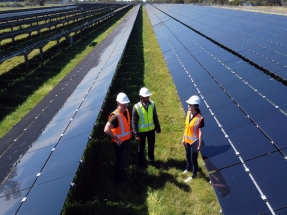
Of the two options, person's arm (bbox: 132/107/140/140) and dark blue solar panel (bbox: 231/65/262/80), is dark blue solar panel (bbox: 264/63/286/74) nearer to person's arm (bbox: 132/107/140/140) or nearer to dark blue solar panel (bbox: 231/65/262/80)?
dark blue solar panel (bbox: 231/65/262/80)

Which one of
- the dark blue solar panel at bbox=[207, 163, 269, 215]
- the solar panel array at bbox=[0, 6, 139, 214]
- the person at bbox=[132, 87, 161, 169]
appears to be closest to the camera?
the dark blue solar panel at bbox=[207, 163, 269, 215]

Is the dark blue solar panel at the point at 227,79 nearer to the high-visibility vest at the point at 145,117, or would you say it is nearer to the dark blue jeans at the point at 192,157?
the dark blue jeans at the point at 192,157

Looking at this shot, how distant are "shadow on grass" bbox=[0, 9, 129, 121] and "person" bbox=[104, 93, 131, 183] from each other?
21.7 feet

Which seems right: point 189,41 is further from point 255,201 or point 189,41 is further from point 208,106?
point 255,201

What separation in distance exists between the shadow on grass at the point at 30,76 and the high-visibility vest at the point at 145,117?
6.69 meters

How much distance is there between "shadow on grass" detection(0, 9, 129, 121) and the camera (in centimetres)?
1373

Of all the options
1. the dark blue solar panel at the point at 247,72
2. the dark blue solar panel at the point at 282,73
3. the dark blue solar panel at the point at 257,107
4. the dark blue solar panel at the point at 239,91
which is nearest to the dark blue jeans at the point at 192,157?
the dark blue solar panel at the point at 257,107

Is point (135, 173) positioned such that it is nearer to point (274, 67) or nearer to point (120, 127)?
point (120, 127)

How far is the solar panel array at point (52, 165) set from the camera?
5.66m

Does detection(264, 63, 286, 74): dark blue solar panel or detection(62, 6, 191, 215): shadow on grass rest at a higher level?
detection(264, 63, 286, 74): dark blue solar panel

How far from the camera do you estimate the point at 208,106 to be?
9281 millimetres

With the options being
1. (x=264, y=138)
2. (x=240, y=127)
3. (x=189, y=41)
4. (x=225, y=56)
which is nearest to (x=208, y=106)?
(x=240, y=127)

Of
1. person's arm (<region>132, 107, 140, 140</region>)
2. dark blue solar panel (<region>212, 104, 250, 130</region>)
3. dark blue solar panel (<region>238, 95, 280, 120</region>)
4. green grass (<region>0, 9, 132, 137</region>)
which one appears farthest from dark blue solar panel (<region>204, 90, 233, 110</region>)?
green grass (<region>0, 9, 132, 137</region>)

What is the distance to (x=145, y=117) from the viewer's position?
24.4 ft
